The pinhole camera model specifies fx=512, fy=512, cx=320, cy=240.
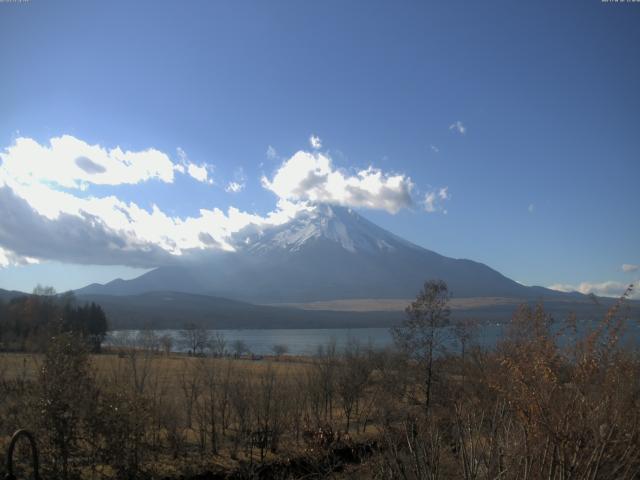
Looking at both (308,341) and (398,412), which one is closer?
(398,412)

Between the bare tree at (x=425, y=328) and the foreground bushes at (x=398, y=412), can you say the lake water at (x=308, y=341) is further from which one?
the foreground bushes at (x=398, y=412)

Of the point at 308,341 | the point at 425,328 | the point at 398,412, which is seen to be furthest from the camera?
the point at 308,341

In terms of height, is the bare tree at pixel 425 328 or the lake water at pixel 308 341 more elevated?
the bare tree at pixel 425 328

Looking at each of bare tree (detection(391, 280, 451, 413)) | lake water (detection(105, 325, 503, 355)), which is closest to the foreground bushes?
bare tree (detection(391, 280, 451, 413))

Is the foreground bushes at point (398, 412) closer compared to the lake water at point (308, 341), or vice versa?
the foreground bushes at point (398, 412)

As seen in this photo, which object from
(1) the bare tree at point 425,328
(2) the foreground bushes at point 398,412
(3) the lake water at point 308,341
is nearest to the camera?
(2) the foreground bushes at point 398,412

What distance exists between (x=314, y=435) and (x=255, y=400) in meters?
2.88

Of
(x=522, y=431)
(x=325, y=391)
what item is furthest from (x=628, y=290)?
(x=325, y=391)

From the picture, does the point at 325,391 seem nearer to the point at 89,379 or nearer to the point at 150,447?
the point at 150,447

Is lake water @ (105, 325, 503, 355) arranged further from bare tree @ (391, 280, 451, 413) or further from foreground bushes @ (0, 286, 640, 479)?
foreground bushes @ (0, 286, 640, 479)

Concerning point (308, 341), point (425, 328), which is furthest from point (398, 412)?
point (308, 341)

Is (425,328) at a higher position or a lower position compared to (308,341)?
higher

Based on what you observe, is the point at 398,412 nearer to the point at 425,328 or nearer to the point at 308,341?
the point at 425,328

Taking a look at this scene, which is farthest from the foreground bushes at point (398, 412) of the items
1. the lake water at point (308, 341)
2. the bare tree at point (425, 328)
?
the lake water at point (308, 341)
